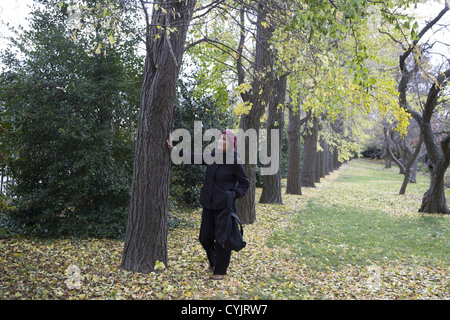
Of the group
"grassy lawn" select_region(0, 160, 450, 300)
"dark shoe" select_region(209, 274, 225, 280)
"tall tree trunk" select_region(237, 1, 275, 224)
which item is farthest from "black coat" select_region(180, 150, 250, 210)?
"tall tree trunk" select_region(237, 1, 275, 224)

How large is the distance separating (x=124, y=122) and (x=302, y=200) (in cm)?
972

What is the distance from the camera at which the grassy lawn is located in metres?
4.41

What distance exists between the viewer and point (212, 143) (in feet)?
33.4

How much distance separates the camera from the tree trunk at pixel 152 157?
4.86m

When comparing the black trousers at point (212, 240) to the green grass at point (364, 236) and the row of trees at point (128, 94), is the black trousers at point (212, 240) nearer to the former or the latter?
the row of trees at point (128, 94)

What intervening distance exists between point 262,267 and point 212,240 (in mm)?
1266

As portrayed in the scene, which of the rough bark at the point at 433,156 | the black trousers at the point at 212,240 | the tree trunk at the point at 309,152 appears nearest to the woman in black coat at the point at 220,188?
the black trousers at the point at 212,240

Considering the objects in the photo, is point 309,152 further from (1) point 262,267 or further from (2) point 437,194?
(1) point 262,267

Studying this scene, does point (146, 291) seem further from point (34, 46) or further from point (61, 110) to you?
point (34, 46)

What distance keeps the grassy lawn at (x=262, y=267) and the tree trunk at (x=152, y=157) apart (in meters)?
0.36

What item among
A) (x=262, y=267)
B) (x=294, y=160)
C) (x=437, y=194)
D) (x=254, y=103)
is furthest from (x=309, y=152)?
(x=262, y=267)

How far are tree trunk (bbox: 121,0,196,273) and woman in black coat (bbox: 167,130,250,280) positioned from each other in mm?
290

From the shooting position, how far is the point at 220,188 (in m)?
4.86

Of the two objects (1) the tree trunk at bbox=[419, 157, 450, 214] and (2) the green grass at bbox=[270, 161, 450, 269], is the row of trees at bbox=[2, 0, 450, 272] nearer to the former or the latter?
(2) the green grass at bbox=[270, 161, 450, 269]
